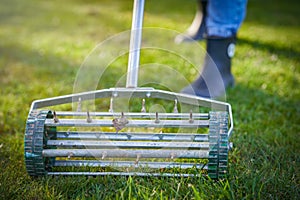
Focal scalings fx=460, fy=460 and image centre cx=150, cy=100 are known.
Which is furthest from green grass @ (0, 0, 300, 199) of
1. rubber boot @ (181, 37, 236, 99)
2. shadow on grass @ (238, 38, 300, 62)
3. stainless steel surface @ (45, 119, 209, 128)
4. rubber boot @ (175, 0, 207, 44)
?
rubber boot @ (175, 0, 207, 44)

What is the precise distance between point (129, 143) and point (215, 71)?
51.4 inches

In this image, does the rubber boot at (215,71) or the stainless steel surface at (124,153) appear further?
the rubber boot at (215,71)

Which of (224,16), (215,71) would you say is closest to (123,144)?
(215,71)

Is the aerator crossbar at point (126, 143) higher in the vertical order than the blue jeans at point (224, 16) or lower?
lower

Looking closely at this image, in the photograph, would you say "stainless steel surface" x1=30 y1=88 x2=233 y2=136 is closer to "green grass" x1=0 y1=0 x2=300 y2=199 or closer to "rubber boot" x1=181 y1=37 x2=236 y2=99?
"green grass" x1=0 y1=0 x2=300 y2=199

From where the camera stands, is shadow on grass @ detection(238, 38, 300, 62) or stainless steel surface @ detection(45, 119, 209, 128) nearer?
stainless steel surface @ detection(45, 119, 209, 128)

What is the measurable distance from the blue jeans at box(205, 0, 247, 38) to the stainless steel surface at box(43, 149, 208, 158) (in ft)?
4.52

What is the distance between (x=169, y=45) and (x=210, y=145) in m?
2.48

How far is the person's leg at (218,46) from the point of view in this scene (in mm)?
2949

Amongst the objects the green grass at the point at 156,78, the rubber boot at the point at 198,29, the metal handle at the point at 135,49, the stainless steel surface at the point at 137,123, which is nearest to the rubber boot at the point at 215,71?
the green grass at the point at 156,78

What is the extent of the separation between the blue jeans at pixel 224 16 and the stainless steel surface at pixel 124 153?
138 cm

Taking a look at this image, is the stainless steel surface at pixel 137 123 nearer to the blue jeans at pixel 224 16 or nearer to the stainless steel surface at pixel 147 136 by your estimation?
the stainless steel surface at pixel 147 136

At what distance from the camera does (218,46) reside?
311cm

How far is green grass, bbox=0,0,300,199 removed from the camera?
182cm
